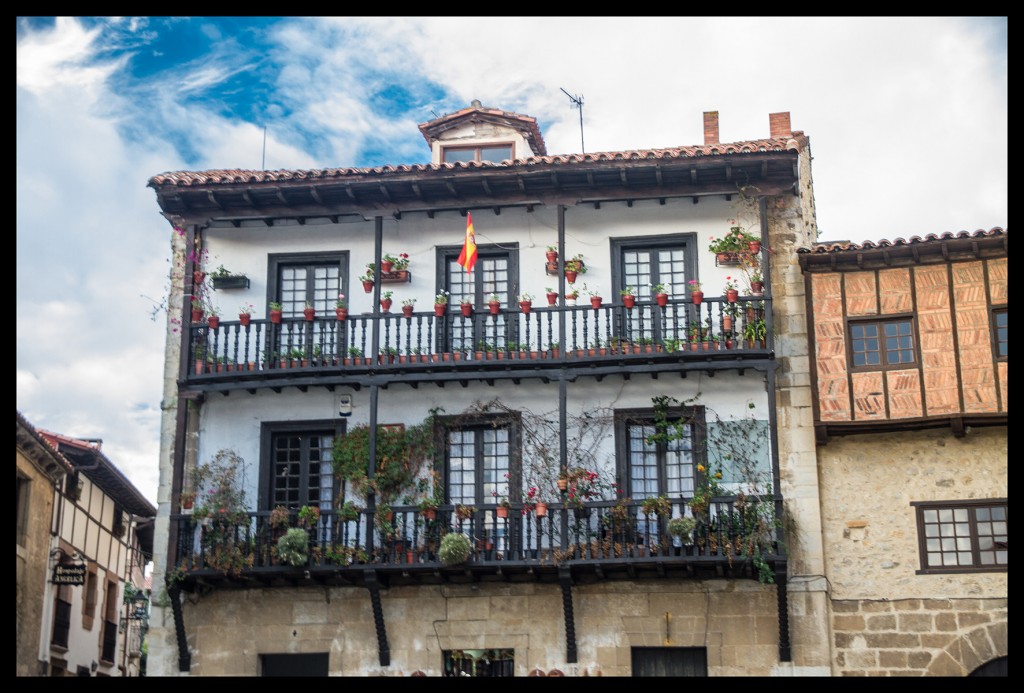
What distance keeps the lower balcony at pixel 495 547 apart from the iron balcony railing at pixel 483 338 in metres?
2.14

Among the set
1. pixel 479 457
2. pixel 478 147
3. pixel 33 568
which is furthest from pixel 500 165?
pixel 33 568

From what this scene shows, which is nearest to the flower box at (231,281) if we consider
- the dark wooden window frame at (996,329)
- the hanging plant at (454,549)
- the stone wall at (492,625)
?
the stone wall at (492,625)

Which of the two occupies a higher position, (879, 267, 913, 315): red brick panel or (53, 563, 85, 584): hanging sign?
(879, 267, 913, 315): red brick panel

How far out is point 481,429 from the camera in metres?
20.8

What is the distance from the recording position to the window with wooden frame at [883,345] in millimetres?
19797

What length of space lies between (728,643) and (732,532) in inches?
63.5

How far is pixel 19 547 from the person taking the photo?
24.3 meters

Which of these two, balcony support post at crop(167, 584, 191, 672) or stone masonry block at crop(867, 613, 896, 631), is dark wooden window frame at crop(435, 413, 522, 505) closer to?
balcony support post at crop(167, 584, 191, 672)

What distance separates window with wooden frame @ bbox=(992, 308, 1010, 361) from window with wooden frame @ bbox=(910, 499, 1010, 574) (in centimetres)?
200

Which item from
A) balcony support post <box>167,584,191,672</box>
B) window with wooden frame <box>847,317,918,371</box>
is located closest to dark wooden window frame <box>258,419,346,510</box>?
balcony support post <box>167,584,191,672</box>

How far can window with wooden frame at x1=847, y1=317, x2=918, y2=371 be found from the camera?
1980cm

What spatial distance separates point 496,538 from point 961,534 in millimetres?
6304
